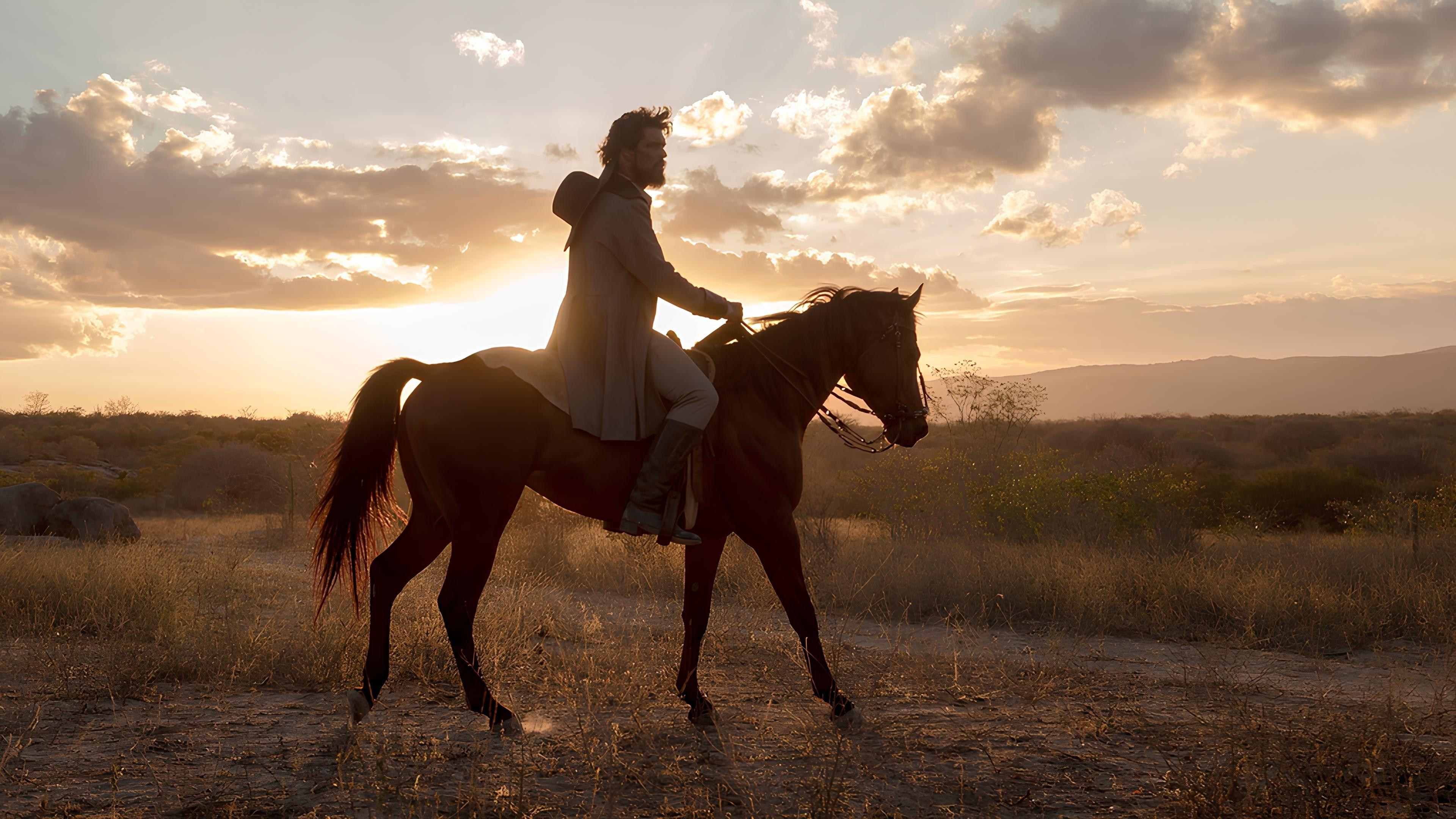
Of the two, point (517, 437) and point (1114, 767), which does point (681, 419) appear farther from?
point (1114, 767)

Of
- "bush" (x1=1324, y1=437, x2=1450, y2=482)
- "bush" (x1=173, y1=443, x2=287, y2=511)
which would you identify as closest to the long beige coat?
"bush" (x1=173, y1=443, x2=287, y2=511)

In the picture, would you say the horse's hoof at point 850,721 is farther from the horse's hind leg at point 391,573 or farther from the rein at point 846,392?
the horse's hind leg at point 391,573

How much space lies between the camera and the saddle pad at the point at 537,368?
4492 mm

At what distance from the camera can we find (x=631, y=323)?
465 centimetres

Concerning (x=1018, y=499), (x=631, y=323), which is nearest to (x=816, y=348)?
(x=631, y=323)

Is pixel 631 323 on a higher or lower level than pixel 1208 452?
higher

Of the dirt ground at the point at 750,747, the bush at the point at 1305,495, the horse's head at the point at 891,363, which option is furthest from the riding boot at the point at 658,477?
the bush at the point at 1305,495

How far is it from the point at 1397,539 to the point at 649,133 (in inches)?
463

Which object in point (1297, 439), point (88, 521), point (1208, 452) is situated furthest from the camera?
point (1297, 439)

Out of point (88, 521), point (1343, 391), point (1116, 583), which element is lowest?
point (1116, 583)

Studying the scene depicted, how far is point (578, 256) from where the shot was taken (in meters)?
4.73

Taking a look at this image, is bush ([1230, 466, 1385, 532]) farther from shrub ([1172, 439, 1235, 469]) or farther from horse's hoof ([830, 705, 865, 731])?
horse's hoof ([830, 705, 865, 731])

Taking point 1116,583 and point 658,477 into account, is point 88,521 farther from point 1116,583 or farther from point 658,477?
point 1116,583

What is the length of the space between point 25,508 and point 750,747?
15047mm
